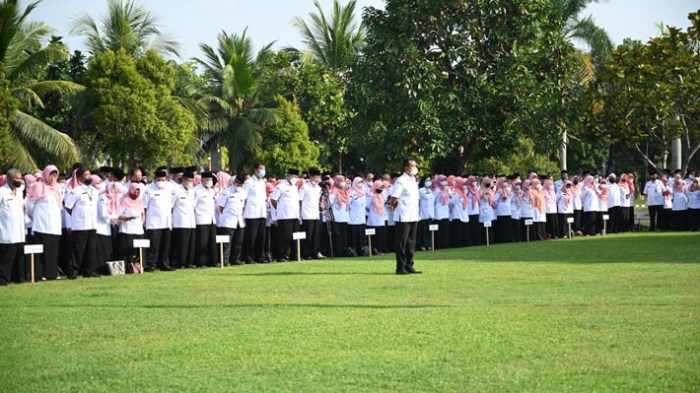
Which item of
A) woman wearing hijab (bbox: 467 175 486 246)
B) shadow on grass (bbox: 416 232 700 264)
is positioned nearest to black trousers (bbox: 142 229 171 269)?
shadow on grass (bbox: 416 232 700 264)

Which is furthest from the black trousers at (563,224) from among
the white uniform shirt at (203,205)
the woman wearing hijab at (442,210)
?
the white uniform shirt at (203,205)

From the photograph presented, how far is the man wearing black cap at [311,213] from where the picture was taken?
24688 mm

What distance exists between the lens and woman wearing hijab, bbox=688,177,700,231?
34625 mm

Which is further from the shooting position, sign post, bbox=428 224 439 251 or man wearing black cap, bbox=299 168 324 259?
sign post, bbox=428 224 439 251

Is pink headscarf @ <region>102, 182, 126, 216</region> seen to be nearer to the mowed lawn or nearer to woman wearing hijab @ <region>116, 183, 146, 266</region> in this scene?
woman wearing hijab @ <region>116, 183, 146, 266</region>

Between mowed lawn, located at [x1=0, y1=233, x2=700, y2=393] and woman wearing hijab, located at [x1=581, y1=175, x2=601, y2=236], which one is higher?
woman wearing hijab, located at [x1=581, y1=175, x2=601, y2=236]

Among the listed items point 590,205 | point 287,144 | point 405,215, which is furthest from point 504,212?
point 287,144

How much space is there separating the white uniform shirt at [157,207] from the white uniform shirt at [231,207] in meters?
1.63

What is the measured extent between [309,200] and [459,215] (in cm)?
691

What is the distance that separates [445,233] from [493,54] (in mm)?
6761

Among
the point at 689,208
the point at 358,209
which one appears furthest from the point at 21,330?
the point at 689,208

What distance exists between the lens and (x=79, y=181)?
19594mm

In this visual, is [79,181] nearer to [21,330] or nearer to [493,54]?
[21,330]

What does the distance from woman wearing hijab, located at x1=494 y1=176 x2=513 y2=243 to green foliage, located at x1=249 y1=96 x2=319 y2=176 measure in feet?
43.8
